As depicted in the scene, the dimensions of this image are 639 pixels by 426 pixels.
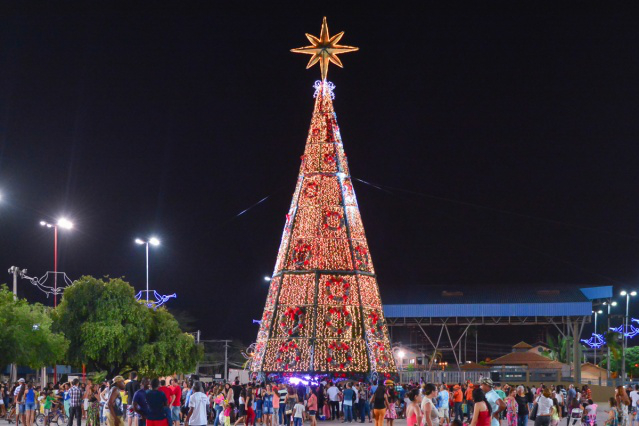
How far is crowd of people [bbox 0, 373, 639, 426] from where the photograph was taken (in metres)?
17.4

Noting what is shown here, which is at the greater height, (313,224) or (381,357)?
(313,224)

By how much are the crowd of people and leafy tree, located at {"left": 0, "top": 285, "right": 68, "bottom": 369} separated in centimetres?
151

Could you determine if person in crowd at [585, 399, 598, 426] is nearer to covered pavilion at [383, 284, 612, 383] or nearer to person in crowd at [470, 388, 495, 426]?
person in crowd at [470, 388, 495, 426]

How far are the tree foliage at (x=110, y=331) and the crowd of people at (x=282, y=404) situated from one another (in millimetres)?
6186

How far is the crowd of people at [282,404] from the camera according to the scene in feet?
57.0

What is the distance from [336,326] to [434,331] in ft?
237

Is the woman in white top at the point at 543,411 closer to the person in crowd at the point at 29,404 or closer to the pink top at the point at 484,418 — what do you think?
the pink top at the point at 484,418

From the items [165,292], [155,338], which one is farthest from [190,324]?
[155,338]

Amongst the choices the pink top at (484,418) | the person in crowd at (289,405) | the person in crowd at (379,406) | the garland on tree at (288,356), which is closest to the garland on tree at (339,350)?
the garland on tree at (288,356)

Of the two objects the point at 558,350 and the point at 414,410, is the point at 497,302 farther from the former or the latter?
the point at 414,410

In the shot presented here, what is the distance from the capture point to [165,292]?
285ft

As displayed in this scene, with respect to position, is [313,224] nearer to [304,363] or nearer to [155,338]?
[304,363]

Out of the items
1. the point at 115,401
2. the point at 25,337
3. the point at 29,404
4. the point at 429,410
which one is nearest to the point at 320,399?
the point at 29,404

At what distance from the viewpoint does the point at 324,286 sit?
3488cm
